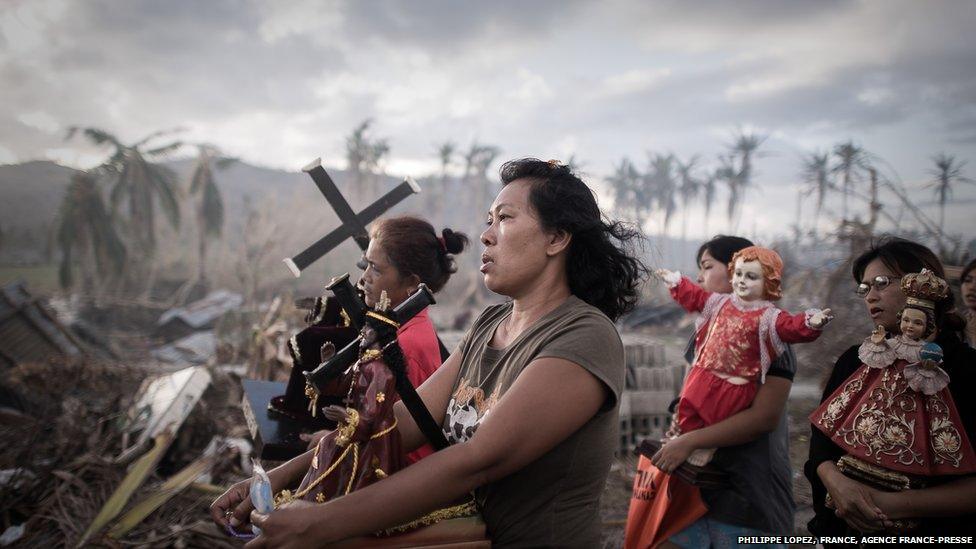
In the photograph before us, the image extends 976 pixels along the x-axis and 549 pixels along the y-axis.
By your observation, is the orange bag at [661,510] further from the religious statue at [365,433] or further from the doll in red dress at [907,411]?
the religious statue at [365,433]

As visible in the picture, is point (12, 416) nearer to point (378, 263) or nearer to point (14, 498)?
point (14, 498)

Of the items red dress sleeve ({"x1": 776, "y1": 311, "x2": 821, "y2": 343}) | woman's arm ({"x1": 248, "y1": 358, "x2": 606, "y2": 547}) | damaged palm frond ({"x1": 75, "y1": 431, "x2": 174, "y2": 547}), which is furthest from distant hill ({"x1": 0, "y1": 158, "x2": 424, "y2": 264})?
red dress sleeve ({"x1": 776, "y1": 311, "x2": 821, "y2": 343})

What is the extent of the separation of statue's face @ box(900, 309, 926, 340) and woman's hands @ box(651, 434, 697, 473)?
1144 millimetres

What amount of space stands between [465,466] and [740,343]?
1.96m

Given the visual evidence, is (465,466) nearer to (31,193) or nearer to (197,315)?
(197,315)

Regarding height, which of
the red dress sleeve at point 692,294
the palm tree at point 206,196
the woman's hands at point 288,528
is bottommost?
the woman's hands at point 288,528

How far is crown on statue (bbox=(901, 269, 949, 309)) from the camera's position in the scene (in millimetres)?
2059

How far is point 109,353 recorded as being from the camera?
1386 cm

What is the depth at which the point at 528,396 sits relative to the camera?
1582mm

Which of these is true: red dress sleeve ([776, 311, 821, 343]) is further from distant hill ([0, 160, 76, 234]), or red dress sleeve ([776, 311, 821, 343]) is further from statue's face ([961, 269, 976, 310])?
distant hill ([0, 160, 76, 234])

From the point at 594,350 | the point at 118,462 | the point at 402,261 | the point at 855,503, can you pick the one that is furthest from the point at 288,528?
the point at 118,462

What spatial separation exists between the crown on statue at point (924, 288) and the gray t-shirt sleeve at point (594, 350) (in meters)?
1.22

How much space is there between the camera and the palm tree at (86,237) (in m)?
22.5

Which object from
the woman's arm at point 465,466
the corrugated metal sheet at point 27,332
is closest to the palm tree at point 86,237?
the corrugated metal sheet at point 27,332
